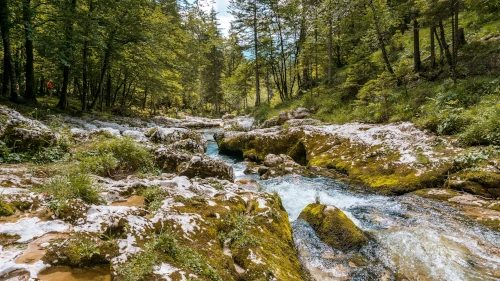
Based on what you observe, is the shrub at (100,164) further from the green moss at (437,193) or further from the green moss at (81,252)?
the green moss at (437,193)

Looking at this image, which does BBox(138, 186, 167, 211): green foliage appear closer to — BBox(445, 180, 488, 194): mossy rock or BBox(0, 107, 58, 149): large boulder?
BBox(0, 107, 58, 149): large boulder

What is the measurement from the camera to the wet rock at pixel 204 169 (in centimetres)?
761

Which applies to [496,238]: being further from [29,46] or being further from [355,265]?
[29,46]

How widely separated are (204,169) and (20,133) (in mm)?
4528

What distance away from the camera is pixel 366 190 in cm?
807

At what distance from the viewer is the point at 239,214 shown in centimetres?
459

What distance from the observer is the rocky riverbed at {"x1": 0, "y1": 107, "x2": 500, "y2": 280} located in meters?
2.72

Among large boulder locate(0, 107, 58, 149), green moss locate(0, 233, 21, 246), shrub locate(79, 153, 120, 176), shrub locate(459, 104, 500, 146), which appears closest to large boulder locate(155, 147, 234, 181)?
shrub locate(79, 153, 120, 176)

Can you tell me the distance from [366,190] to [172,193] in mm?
6303

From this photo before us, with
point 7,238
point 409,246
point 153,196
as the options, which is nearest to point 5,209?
point 7,238

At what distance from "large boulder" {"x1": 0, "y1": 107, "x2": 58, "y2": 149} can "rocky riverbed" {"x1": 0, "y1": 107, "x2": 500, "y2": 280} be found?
1.2 inches

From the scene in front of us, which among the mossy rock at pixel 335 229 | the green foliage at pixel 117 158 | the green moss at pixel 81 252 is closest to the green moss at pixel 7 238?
the green moss at pixel 81 252

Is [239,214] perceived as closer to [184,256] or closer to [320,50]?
[184,256]

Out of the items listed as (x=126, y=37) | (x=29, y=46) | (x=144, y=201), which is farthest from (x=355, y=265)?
(x=126, y=37)
